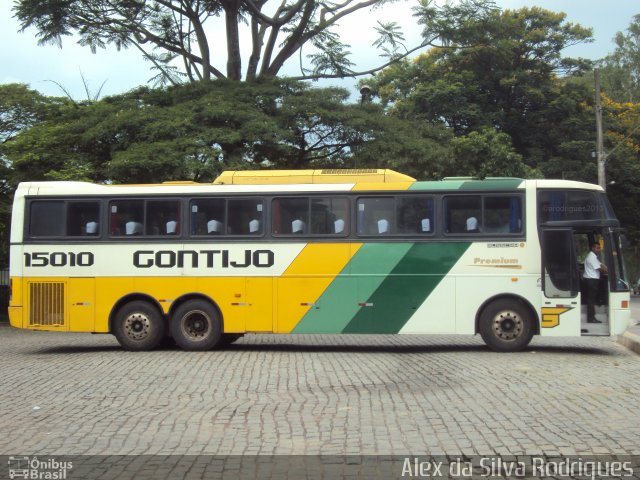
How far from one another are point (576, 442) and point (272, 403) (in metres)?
3.49

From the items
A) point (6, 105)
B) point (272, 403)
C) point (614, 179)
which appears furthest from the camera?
point (614, 179)

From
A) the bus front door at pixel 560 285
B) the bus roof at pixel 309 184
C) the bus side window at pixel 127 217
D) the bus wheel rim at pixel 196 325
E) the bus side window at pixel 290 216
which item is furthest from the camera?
the bus side window at pixel 127 217

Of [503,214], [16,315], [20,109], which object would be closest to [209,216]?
[16,315]

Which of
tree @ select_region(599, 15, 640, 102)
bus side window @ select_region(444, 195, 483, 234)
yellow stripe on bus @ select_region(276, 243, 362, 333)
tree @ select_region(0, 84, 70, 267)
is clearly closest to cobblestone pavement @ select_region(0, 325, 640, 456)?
yellow stripe on bus @ select_region(276, 243, 362, 333)

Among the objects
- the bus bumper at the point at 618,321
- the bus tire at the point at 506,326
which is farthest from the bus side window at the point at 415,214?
the bus bumper at the point at 618,321

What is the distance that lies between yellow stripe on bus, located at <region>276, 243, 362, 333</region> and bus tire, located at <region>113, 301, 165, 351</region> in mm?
2431

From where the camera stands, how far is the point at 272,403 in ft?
28.2

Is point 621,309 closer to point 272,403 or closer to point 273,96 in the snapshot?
point 272,403

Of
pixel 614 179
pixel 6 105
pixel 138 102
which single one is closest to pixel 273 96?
pixel 138 102

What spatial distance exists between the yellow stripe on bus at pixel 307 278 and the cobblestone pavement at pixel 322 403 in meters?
0.79

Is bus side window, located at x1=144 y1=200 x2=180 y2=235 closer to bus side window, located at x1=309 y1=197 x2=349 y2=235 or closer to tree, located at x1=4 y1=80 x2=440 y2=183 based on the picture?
bus side window, located at x1=309 y1=197 x2=349 y2=235

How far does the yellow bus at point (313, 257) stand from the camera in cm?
1374

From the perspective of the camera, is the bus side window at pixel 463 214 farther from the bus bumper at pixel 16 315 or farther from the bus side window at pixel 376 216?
the bus bumper at pixel 16 315

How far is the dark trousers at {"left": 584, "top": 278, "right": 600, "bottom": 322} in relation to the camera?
13.6m
